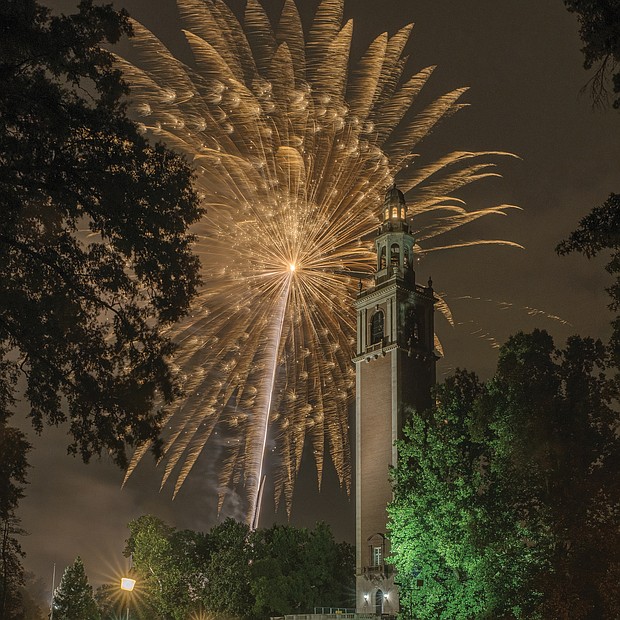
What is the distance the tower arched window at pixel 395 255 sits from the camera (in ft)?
226

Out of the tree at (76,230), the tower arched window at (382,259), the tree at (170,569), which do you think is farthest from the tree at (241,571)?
the tree at (76,230)

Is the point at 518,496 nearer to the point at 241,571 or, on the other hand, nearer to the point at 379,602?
the point at 379,602

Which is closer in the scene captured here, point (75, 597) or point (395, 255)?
point (395, 255)

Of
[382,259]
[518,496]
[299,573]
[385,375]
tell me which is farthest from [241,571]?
[518,496]

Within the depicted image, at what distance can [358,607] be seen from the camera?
63.3 metres

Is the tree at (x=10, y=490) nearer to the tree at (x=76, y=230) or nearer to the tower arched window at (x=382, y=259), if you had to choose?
the tree at (x=76, y=230)

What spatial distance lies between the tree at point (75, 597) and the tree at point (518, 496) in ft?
Result: 216

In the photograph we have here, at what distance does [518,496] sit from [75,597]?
76.4m

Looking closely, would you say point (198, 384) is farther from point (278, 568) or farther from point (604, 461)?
point (278, 568)

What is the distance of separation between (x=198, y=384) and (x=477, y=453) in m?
15.2

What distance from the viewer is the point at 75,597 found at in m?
109

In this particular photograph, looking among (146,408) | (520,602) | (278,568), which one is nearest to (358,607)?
(278,568)

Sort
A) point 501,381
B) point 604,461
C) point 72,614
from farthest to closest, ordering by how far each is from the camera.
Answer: point 72,614 < point 501,381 < point 604,461

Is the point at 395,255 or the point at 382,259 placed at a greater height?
the point at 395,255
